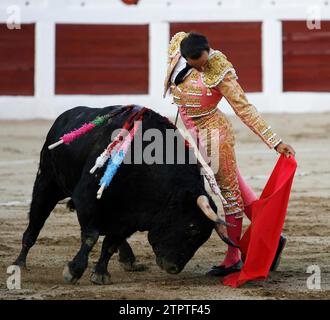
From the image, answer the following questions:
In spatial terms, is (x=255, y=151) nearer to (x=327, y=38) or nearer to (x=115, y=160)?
(x=327, y=38)

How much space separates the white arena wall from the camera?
1170 centimetres

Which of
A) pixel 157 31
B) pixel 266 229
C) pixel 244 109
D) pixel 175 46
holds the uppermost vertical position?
pixel 157 31

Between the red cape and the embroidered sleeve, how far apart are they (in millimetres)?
154

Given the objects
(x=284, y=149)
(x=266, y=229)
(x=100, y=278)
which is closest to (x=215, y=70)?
(x=284, y=149)

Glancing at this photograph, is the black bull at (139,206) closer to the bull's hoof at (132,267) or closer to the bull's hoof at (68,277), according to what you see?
the bull's hoof at (68,277)

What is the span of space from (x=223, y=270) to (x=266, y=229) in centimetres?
27

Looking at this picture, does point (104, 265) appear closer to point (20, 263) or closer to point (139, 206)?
point (139, 206)

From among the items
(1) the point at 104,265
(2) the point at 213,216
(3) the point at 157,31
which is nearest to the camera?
(2) the point at 213,216

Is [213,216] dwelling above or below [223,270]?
above

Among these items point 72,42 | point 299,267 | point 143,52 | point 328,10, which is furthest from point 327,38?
point 299,267

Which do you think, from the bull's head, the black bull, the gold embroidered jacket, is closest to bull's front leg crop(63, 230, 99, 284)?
the black bull

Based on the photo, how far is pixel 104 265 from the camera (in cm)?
439

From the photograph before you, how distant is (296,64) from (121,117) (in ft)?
24.9

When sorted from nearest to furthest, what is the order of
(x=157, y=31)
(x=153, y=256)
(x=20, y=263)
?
(x=20, y=263) < (x=153, y=256) < (x=157, y=31)
